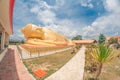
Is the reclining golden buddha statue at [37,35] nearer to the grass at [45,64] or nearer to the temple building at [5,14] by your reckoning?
the temple building at [5,14]

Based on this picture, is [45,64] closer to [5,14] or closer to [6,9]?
[5,14]

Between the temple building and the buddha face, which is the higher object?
the buddha face

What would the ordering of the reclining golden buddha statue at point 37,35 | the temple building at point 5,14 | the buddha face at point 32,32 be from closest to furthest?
the temple building at point 5,14, the reclining golden buddha statue at point 37,35, the buddha face at point 32,32

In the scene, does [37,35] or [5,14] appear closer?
[5,14]

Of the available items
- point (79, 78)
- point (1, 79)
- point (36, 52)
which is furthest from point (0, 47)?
point (79, 78)

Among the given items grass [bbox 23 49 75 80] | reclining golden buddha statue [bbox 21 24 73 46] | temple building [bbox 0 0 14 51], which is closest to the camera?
temple building [bbox 0 0 14 51]

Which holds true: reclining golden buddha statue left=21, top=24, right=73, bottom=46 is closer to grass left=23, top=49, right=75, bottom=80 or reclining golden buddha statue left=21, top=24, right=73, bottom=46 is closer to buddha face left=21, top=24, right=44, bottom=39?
buddha face left=21, top=24, right=44, bottom=39

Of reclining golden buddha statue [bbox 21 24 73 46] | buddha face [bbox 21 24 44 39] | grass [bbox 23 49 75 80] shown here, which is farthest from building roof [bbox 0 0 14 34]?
buddha face [bbox 21 24 44 39]

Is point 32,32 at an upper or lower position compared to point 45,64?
upper

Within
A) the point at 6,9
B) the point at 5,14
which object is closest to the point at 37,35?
the point at 5,14

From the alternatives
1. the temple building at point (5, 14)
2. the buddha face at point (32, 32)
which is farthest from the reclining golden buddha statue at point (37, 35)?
the temple building at point (5, 14)

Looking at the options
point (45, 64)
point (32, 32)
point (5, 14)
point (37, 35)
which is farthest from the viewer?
point (37, 35)

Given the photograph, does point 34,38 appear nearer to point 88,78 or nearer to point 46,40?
point 46,40

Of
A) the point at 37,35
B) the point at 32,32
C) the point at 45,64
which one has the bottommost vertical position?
the point at 45,64
